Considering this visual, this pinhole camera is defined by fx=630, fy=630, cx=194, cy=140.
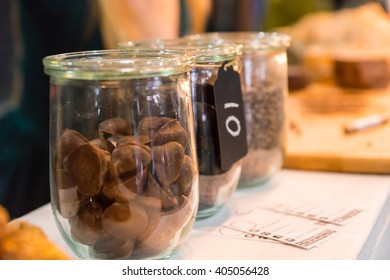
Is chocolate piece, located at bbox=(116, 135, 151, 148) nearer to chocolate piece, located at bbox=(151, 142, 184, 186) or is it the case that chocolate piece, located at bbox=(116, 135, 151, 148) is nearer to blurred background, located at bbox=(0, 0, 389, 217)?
chocolate piece, located at bbox=(151, 142, 184, 186)

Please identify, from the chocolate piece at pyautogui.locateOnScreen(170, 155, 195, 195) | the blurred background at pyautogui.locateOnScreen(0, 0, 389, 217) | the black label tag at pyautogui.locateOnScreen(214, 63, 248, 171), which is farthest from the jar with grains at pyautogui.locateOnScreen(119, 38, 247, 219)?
the blurred background at pyautogui.locateOnScreen(0, 0, 389, 217)

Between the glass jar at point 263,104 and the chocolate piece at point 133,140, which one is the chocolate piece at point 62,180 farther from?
the glass jar at point 263,104

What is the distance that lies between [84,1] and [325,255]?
570mm

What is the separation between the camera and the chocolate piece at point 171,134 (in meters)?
0.59

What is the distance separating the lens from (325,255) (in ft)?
2.14

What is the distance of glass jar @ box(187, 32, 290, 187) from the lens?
2.84ft

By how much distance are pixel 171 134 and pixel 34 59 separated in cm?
40

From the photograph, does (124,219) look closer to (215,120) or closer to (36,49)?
(215,120)

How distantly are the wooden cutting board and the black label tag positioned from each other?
257 mm

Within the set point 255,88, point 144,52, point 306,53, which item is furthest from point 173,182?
point 306,53

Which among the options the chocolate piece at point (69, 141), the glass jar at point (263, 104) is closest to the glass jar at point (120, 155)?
the chocolate piece at point (69, 141)

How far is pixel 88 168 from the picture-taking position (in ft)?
1.87

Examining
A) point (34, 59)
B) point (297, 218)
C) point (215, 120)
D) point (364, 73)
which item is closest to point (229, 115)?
point (215, 120)
